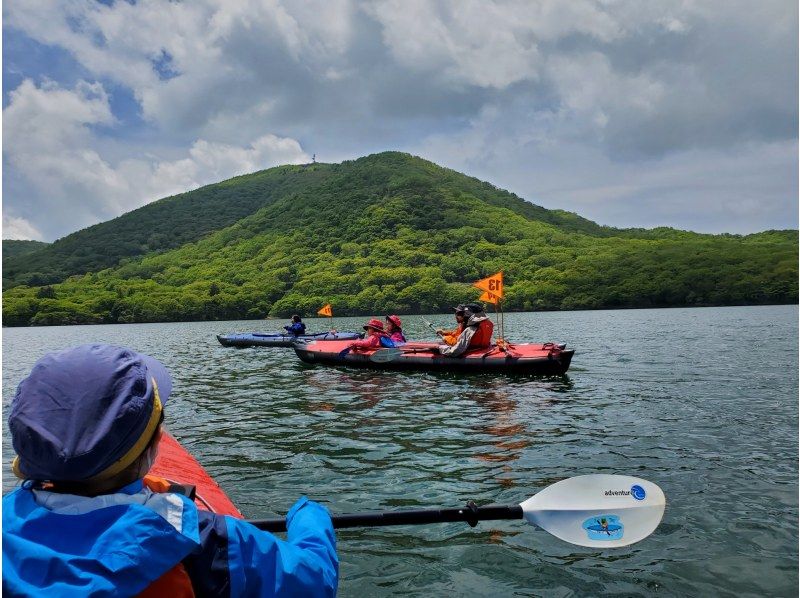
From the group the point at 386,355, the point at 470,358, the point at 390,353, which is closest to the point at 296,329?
the point at 386,355

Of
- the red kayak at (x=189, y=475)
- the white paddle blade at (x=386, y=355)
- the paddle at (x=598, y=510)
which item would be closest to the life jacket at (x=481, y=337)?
the white paddle blade at (x=386, y=355)

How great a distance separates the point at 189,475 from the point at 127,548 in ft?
12.3

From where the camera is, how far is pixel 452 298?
10244 centimetres

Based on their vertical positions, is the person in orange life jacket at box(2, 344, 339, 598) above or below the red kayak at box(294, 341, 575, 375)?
above

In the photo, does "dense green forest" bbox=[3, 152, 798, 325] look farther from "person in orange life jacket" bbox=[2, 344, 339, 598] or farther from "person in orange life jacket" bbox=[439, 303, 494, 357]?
"person in orange life jacket" bbox=[2, 344, 339, 598]

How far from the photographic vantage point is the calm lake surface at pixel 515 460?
5.00 metres

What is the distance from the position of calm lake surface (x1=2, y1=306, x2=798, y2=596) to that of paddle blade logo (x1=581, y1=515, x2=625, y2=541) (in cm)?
63

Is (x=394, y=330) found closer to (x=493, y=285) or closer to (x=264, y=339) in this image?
(x=493, y=285)

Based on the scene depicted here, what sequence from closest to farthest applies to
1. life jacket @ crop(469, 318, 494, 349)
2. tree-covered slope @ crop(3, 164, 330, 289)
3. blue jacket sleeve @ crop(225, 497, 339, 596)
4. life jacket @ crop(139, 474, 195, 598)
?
life jacket @ crop(139, 474, 195, 598) → blue jacket sleeve @ crop(225, 497, 339, 596) → life jacket @ crop(469, 318, 494, 349) → tree-covered slope @ crop(3, 164, 330, 289)

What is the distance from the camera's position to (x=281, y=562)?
204cm

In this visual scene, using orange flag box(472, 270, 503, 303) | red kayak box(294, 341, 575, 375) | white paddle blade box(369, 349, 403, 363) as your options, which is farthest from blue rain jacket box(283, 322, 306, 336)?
orange flag box(472, 270, 503, 303)

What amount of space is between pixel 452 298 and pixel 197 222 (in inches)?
4390

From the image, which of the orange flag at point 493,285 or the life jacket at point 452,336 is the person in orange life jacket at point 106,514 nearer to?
the life jacket at point 452,336

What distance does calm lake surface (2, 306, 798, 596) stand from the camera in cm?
500
